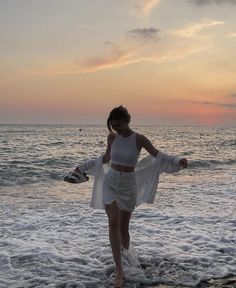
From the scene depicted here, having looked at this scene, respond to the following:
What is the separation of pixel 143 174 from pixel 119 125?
97cm

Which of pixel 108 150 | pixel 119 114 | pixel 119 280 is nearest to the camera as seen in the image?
pixel 119 114

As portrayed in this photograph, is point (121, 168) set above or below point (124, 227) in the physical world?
above

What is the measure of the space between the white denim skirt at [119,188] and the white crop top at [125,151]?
0.51 ft

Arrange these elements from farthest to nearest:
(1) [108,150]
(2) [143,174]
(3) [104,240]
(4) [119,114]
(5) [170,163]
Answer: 1. (3) [104,240]
2. (2) [143,174]
3. (1) [108,150]
4. (5) [170,163]
5. (4) [119,114]

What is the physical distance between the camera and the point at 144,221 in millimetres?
9469

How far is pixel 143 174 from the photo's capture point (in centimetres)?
609

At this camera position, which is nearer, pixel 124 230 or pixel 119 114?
pixel 119 114

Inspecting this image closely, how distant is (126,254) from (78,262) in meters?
0.81

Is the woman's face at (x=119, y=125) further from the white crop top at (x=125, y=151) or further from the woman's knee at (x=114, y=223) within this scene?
the woman's knee at (x=114, y=223)

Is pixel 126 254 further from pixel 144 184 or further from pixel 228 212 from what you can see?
pixel 228 212

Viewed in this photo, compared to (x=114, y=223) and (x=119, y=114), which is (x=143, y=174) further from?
(x=119, y=114)

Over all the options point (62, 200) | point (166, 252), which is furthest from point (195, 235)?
point (62, 200)

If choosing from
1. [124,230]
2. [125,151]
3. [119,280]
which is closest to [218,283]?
[119,280]

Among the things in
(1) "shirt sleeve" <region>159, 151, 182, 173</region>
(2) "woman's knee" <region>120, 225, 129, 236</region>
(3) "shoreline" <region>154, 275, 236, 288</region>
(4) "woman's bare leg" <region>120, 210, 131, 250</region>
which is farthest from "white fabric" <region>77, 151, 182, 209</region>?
(3) "shoreline" <region>154, 275, 236, 288</region>
